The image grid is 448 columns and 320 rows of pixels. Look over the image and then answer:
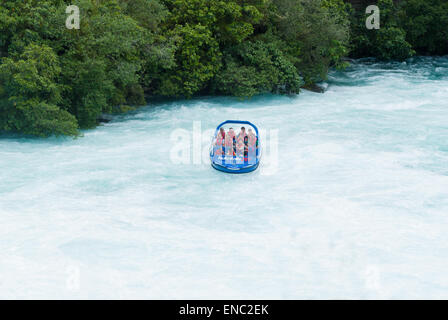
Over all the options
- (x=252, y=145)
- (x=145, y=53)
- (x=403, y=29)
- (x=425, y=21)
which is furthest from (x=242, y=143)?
(x=425, y=21)

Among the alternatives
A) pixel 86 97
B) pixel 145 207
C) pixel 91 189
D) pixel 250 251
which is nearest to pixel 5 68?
pixel 86 97

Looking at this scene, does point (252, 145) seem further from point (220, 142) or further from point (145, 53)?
point (145, 53)

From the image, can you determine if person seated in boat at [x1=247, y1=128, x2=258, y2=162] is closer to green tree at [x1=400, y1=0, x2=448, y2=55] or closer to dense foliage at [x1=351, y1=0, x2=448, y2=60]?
dense foliage at [x1=351, y1=0, x2=448, y2=60]

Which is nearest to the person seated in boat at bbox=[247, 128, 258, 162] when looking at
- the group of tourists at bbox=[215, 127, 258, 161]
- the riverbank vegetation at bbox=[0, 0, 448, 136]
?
the group of tourists at bbox=[215, 127, 258, 161]

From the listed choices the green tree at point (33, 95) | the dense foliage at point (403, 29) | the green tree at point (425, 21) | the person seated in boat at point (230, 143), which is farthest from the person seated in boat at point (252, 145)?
the green tree at point (425, 21)

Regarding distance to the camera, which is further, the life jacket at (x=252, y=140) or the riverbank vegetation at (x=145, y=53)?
the riverbank vegetation at (x=145, y=53)

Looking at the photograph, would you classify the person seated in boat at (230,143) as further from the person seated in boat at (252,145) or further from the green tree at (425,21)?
the green tree at (425,21)
